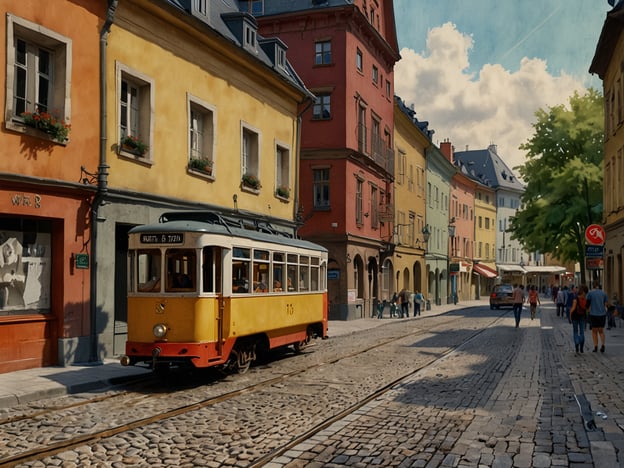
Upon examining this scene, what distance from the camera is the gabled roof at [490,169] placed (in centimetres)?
8712

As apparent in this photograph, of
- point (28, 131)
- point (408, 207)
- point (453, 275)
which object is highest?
point (408, 207)

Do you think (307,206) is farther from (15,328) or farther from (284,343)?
(15,328)

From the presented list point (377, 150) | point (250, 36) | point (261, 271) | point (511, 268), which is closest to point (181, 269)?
point (261, 271)

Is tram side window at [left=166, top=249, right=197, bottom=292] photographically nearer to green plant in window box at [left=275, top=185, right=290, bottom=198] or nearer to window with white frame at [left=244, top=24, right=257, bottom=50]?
window with white frame at [left=244, top=24, right=257, bottom=50]

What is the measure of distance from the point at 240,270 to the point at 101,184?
4000 millimetres

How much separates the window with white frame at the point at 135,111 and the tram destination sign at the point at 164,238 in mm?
4392

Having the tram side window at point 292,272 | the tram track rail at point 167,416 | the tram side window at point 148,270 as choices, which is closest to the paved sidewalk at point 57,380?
the tram track rail at point 167,416

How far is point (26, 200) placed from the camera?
43.5ft

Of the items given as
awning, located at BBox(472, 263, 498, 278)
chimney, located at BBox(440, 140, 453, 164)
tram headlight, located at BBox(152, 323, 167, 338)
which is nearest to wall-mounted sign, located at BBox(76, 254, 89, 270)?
tram headlight, located at BBox(152, 323, 167, 338)

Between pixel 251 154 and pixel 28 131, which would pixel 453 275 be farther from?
pixel 28 131

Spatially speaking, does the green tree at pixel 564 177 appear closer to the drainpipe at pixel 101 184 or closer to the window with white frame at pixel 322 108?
the window with white frame at pixel 322 108

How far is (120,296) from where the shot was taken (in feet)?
53.1

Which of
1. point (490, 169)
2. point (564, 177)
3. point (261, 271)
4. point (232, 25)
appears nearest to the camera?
point (261, 271)

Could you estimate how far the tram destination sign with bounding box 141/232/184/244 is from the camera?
11.9 meters
